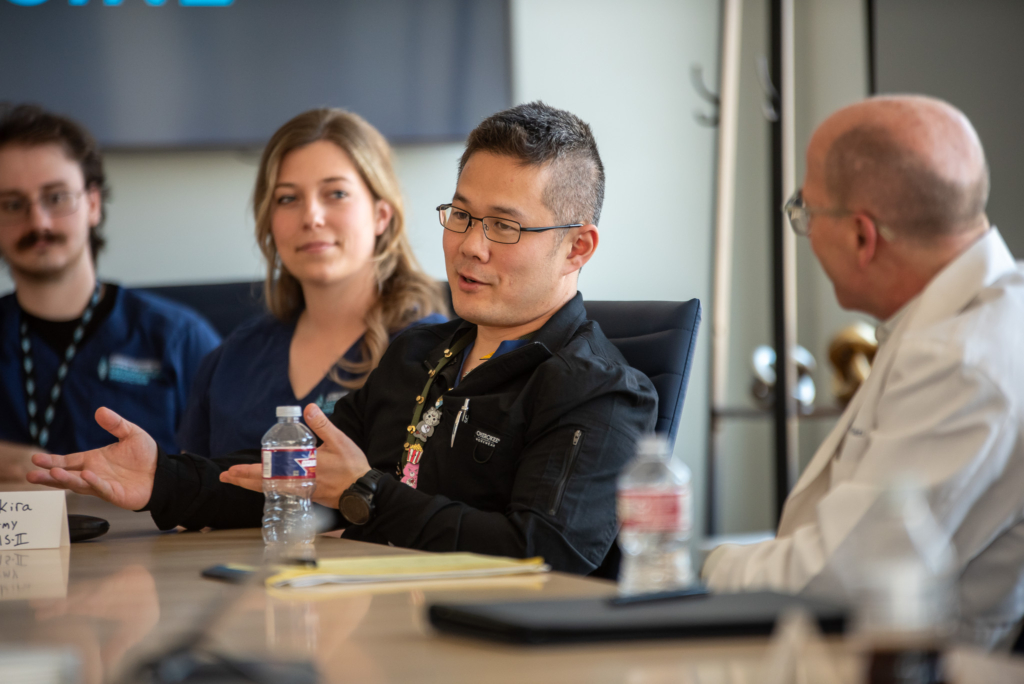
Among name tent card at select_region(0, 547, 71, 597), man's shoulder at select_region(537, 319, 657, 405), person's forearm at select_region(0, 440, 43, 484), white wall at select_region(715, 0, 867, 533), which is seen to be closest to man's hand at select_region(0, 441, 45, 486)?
person's forearm at select_region(0, 440, 43, 484)

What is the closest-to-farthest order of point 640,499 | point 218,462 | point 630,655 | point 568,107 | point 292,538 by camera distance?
point 630,655 → point 640,499 → point 292,538 → point 218,462 → point 568,107

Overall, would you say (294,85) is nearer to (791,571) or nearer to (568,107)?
(568,107)

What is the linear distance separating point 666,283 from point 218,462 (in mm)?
2502

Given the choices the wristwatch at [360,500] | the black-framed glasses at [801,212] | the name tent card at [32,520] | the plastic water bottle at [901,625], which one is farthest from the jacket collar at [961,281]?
the name tent card at [32,520]

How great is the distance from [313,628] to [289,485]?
0.57m

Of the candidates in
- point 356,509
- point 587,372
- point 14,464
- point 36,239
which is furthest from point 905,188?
point 36,239

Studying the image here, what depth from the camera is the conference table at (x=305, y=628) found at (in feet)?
2.33

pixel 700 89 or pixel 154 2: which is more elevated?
pixel 154 2

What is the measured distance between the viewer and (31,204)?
2.82m

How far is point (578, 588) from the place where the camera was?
100 centimetres

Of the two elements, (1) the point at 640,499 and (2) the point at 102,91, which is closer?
(1) the point at 640,499

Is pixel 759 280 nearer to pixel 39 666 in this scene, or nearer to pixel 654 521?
pixel 654 521

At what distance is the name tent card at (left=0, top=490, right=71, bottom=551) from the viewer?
55.6 inches

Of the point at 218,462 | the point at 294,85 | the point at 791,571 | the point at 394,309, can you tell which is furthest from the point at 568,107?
the point at 791,571
